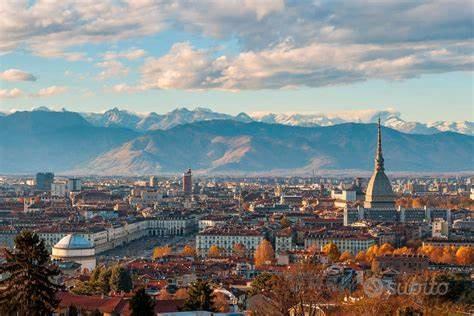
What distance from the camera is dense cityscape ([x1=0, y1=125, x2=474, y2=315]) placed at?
27625 mm

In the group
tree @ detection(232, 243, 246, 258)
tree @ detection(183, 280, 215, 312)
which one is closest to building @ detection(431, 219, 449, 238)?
tree @ detection(232, 243, 246, 258)

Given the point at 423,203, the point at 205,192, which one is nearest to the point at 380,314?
the point at 423,203

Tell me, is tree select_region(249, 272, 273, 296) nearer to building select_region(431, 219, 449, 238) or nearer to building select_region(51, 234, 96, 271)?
building select_region(51, 234, 96, 271)

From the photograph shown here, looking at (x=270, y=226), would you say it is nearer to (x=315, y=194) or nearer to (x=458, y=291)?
(x=458, y=291)

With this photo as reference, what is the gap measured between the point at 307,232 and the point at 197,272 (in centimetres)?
2686

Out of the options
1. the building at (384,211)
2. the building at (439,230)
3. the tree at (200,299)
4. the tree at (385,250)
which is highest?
the building at (384,211)

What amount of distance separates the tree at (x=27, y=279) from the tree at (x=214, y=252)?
3831 cm

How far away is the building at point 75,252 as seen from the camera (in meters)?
56.4

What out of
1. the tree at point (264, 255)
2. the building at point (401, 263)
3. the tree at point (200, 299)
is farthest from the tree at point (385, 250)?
the tree at point (200, 299)

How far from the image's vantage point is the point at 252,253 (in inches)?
2682

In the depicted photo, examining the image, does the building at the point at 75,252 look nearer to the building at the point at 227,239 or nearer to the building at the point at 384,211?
the building at the point at 227,239

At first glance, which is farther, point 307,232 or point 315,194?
point 315,194

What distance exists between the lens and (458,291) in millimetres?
32844

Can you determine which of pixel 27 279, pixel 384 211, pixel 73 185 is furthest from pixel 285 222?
pixel 73 185
